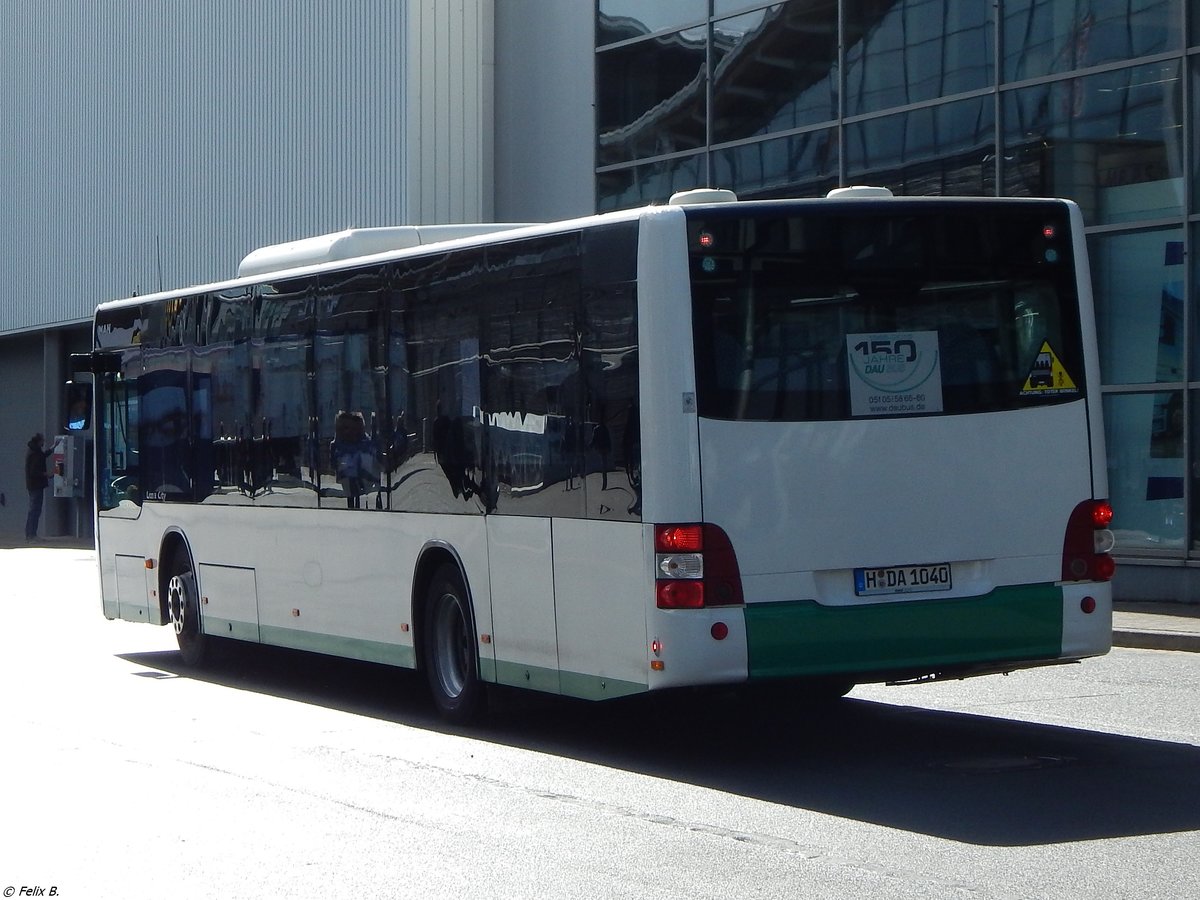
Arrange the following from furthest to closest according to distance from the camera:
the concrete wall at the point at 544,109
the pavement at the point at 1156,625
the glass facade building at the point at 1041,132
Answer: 1. the concrete wall at the point at 544,109
2. the glass facade building at the point at 1041,132
3. the pavement at the point at 1156,625

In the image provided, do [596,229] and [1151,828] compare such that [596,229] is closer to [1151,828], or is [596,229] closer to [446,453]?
[446,453]

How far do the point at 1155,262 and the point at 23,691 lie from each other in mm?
11066

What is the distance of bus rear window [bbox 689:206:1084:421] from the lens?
354 inches

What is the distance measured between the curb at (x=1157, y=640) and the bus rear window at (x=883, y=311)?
5.90 m

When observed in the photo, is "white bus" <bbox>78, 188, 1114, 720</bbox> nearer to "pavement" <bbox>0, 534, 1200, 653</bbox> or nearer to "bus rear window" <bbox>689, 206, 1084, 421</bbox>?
"bus rear window" <bbox>689, 206, 1084, 421</bbox>

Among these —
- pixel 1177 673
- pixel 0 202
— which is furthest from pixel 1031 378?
pixel 0 202

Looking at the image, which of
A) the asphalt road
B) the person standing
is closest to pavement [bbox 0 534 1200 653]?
the asphalt road

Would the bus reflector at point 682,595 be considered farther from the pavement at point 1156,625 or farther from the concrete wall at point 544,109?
the concrete wall at point 544,109

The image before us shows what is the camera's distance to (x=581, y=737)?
34.9 feet

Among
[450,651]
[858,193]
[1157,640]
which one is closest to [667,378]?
[858,193]

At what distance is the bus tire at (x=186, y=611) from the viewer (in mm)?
14758

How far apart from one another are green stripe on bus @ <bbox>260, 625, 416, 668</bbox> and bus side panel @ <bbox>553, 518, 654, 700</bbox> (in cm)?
200

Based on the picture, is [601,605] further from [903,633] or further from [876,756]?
[876,756]

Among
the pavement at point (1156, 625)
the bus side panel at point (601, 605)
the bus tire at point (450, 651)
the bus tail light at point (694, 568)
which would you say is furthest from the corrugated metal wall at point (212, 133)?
the bus tail light at point (694, 568)
